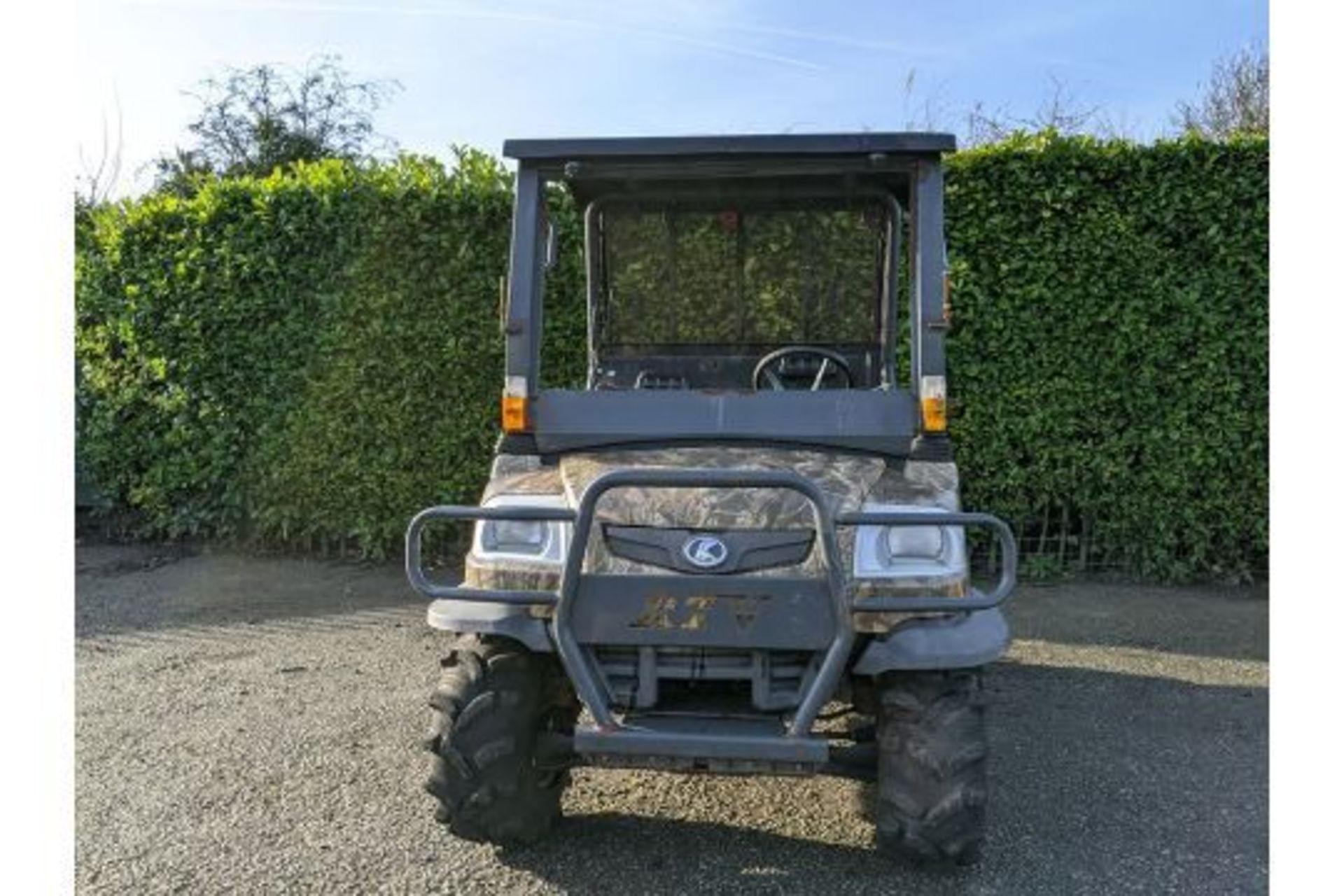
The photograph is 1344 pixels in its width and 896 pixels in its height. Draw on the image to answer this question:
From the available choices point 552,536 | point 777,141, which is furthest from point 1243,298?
point 552,536

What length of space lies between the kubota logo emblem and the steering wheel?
1259 mm

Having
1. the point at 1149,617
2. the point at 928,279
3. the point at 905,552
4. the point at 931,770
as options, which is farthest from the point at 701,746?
the point at 1149,617

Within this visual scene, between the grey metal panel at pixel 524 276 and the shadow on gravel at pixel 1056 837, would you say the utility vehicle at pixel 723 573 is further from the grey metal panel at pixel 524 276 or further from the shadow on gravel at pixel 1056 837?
the shadow on gravel at pixel 1056 837

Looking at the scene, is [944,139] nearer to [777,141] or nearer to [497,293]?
[777,141]

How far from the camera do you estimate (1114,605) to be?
6062mm

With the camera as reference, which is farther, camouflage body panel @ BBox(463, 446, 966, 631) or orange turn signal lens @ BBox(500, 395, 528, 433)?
orange turn signal lens @ BBox(500, 395, 528, 433)

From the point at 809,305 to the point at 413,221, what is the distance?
10.5 feet

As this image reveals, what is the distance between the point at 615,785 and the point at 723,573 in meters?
1.20

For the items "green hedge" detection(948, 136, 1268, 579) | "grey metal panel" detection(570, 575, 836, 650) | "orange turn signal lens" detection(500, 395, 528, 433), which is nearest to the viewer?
"grey metal panel" detection(570, 575, 836, 650)

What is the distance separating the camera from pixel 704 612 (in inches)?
111

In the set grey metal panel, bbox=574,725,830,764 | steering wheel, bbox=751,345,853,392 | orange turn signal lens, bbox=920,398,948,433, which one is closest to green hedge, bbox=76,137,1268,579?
steering wheel, bbox=751,345,853,392

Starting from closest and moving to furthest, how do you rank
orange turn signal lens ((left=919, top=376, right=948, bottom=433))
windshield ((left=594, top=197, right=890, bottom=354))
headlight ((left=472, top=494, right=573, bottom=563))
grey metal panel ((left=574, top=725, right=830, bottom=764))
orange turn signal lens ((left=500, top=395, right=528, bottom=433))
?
grey metal panel ((left=574, top=725, right=830, bottom=764))
headlight ((left=472, top=494, right=573, bottom=563))
orange turn signal lens ((left=919, top=376, right=948, bottom=433))
orange turn signal lens ((left=500, top=395, right=528, bottom=433))
windshield ((left=594, top=197, right=890, bottom=354))

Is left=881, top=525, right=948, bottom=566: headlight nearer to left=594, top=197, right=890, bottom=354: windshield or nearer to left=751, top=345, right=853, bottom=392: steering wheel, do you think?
left=751, top=345, right=853, bottom=392: steering wheel

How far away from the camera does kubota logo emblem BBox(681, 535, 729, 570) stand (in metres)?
2.87
